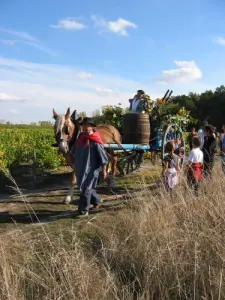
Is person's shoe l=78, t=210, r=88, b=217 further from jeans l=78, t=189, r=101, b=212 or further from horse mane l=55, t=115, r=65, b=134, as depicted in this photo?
horse mane l=55, t=115, r=65, b=134

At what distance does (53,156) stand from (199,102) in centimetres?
4794

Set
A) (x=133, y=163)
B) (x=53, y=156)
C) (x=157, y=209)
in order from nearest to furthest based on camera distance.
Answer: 1. (x=157, y=209)
2. (x=133, y=163)
3. (x=53, y=156)

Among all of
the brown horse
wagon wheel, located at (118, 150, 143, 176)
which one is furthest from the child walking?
wagon wheel, located at (118, 150, 143, 176)

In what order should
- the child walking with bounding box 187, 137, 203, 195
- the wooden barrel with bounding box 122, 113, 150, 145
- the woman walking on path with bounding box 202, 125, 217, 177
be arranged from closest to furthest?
the child walking with bounding box 187, 137, 203, 195 < the woman walking on path with bounding box 202, 125, 217, 177 < the wooden barrel with bounding box 122, 113, 150, 145

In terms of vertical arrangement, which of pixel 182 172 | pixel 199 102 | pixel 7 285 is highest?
pixel 199 102

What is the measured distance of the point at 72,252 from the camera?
4.41 meters

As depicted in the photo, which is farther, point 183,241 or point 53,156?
point 53,156

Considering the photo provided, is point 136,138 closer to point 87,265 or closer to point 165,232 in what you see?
point 165,232

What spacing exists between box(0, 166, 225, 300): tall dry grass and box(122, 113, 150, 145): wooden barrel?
4701 millimetres

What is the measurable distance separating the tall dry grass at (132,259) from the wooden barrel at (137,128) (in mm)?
4701

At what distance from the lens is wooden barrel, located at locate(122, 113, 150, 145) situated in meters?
10.3

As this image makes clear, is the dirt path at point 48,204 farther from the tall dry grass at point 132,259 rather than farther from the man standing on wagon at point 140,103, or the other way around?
the man standing on wagon at point 140,103

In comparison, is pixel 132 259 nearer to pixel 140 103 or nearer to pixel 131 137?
pixel 131 137

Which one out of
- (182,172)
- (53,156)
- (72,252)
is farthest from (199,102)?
(72,252)
